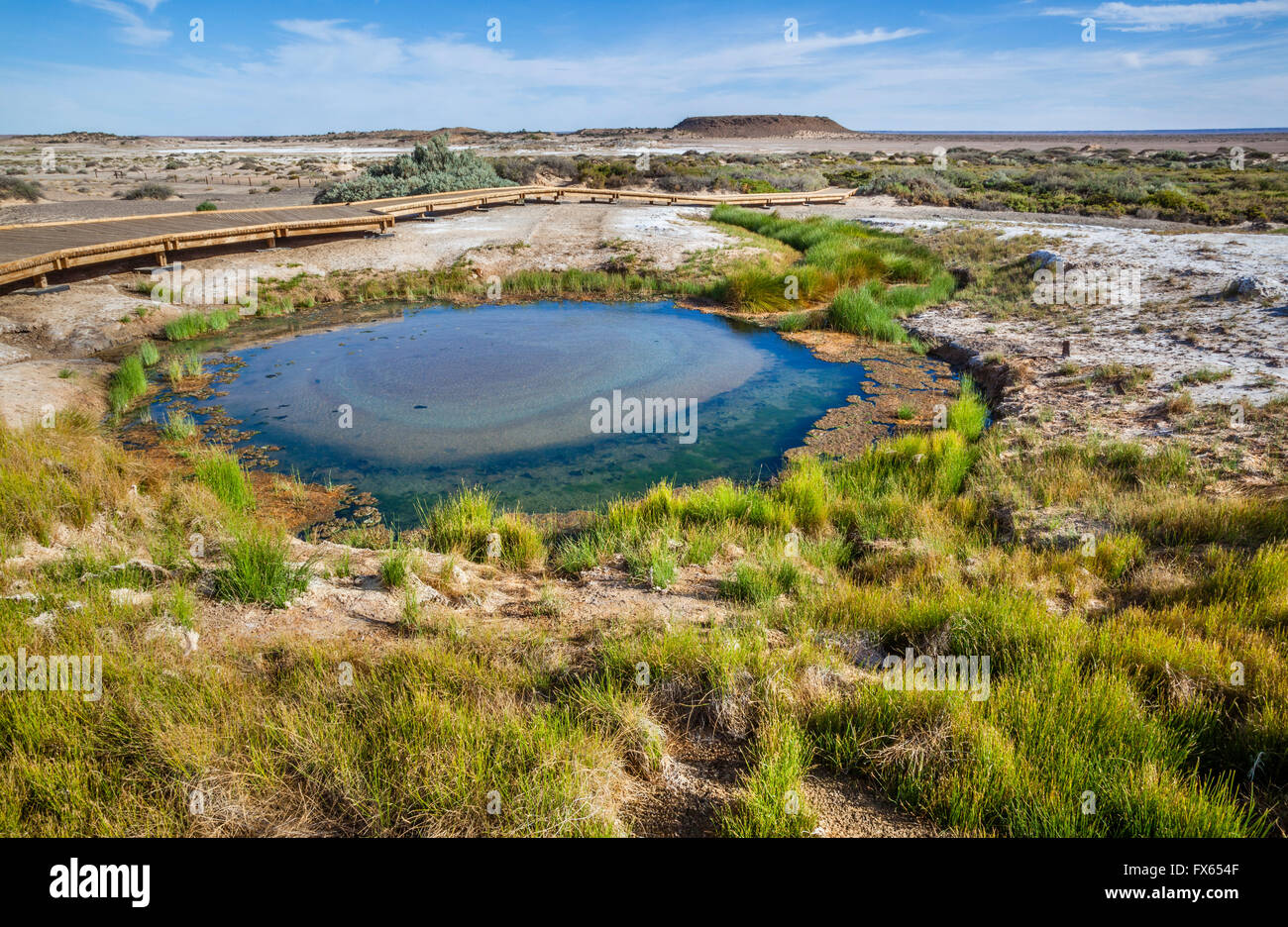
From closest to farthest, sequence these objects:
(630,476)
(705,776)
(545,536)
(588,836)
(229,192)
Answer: (588,836) < (705,776) < (545,536) < (630,476) < (229,192)

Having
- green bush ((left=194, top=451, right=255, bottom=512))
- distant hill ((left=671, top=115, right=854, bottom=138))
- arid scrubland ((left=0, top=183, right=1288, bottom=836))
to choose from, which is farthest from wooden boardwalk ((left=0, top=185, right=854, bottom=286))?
distant hill ((left=671, top=115, right=854, bottom=138))

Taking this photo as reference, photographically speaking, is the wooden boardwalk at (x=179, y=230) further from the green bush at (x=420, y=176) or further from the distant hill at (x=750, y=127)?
the distant hill at (x=750, y=127)

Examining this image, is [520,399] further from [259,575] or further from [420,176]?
[420,176]

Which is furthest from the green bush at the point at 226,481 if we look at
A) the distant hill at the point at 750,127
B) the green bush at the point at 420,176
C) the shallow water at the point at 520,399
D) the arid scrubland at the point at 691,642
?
the distant hill at the point at 750,127
